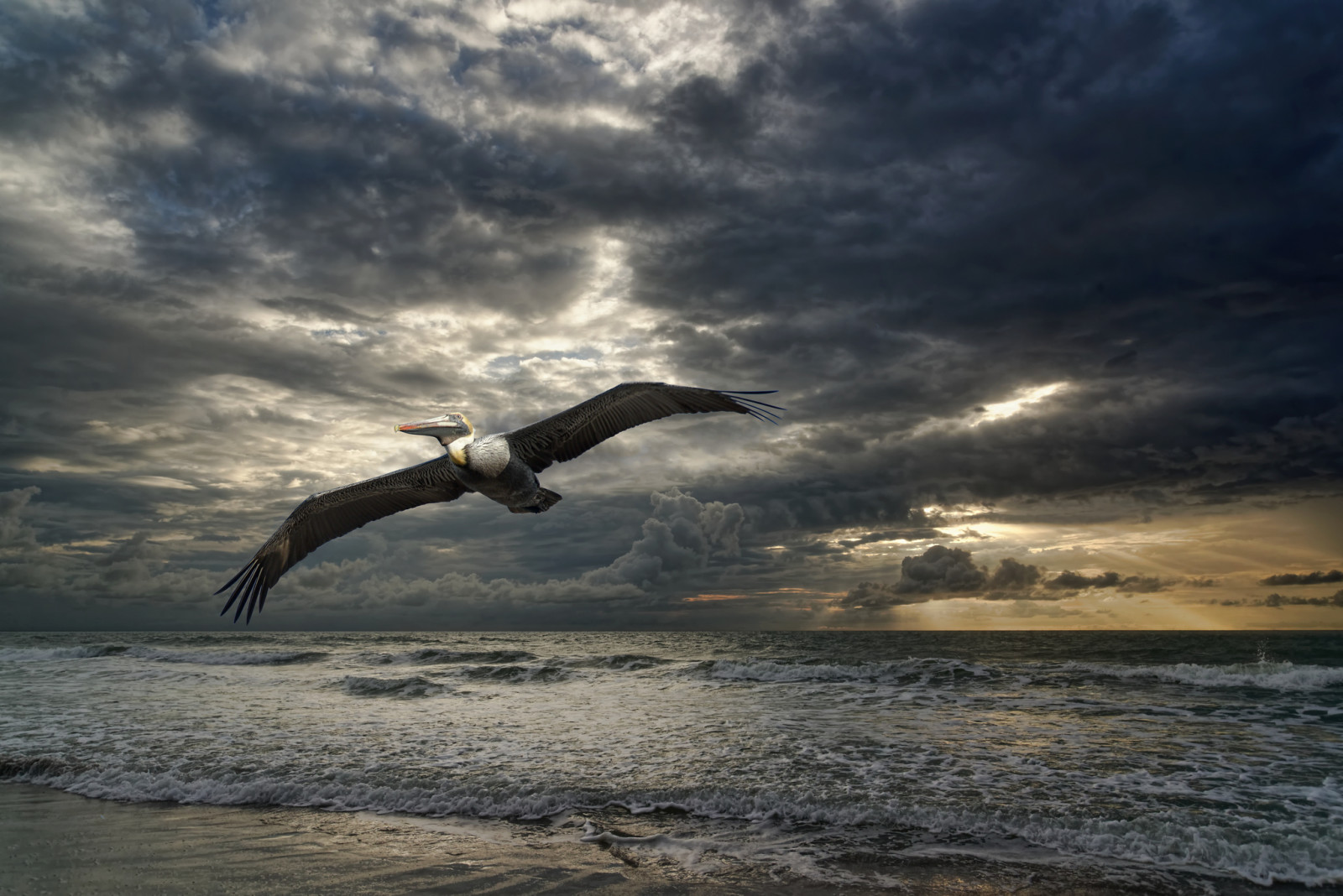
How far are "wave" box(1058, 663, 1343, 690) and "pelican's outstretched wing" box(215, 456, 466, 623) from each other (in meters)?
19.6

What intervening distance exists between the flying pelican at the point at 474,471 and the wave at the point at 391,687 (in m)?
10.1

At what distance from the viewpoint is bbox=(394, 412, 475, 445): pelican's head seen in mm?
9383

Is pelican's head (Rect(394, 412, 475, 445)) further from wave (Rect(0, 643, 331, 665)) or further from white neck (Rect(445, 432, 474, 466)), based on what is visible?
wave (Rect(0, 643, 331, 665))

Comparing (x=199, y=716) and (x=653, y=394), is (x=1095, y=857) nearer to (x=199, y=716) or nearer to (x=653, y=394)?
(x=653, y=394)

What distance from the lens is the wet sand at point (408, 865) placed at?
5.98 metres

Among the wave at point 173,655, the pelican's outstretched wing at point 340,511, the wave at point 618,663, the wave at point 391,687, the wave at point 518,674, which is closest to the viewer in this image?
the pelican's outstretched wing at point 340,511

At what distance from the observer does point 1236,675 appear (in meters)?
20.9

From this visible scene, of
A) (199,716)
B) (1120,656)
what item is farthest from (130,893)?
(1120,656)

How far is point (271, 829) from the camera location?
7.78 m

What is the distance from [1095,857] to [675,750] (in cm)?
587

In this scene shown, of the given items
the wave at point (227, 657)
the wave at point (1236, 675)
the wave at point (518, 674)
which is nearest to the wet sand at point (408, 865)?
the wave at point (518, 674)

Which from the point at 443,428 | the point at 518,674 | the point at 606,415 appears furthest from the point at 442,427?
the point at 518,674

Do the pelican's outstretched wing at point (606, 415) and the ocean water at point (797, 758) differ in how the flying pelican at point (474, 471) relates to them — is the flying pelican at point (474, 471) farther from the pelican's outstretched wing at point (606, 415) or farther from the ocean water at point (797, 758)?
the ocean water at point (797, 758)

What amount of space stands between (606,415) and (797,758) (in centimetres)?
568
